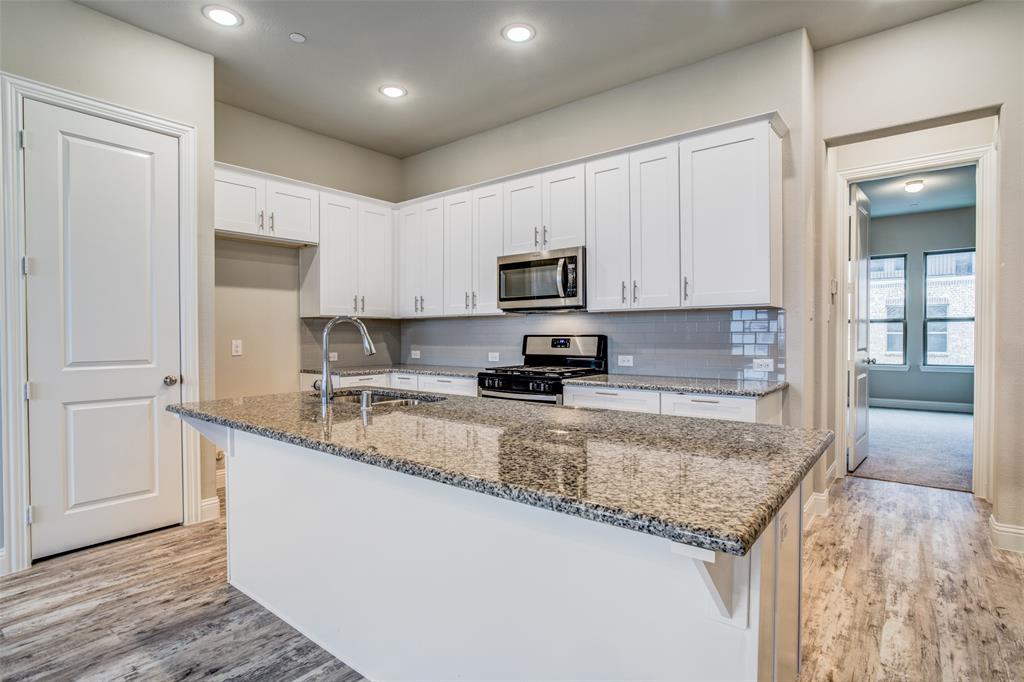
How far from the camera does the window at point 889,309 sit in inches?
303

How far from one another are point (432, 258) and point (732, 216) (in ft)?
8.15

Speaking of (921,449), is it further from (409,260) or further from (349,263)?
(349,263)

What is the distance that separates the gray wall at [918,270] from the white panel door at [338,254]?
755cm

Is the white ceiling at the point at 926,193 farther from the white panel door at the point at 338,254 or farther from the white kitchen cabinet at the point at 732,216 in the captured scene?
the white panel door at the point at 338,254

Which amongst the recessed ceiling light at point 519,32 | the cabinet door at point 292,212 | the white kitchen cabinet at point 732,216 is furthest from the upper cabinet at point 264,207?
the white kitchen cabinet at point 732,216

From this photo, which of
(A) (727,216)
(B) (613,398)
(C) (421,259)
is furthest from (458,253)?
(A) (727,216)

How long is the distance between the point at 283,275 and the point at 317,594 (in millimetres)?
3121

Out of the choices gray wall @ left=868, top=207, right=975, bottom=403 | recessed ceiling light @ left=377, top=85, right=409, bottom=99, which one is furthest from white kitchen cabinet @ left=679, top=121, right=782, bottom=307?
gray wall @ left=868, top=207, right=975, bottom=403

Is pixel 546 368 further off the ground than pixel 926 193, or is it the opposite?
pixel 926 193

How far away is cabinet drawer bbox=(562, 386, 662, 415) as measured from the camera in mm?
3008

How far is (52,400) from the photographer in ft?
8.77

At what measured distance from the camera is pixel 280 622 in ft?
6.81

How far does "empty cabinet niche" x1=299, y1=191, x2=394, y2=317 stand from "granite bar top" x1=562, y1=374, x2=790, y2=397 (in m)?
2.15

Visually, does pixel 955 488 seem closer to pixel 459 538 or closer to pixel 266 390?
pixel 459 538
